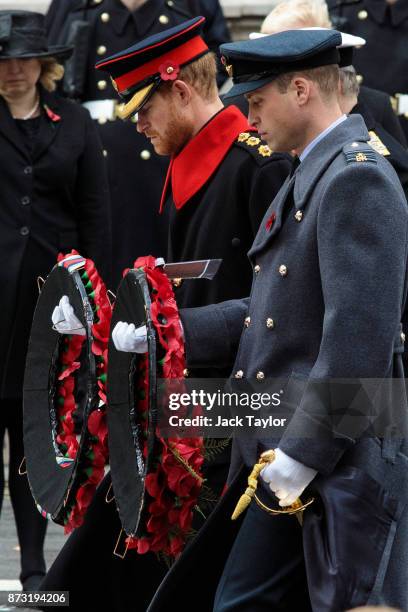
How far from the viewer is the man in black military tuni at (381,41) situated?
7.31 meters

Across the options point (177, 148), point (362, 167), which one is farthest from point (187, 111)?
point (362, 167)

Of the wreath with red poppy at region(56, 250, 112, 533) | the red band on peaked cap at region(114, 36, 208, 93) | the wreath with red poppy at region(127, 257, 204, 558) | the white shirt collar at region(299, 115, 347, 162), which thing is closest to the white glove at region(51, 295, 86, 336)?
the wreath with red poppy at region(56, 250, 112, 533)

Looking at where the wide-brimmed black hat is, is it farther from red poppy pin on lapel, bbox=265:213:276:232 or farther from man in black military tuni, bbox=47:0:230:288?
red poppy pin on lapel, bbox=265:213:276:232

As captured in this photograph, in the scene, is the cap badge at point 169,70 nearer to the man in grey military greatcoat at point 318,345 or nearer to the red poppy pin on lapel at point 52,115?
the man in grey military greatcoat at point 318,345

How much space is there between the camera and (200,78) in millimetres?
4969

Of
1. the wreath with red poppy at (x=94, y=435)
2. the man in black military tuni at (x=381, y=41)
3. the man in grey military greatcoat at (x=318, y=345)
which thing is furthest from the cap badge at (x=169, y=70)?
the man in black military tuni at (x=381, y=41)

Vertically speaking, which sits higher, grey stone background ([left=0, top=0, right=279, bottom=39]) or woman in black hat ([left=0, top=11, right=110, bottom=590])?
woman in black hat ([left=0, top=11, right=110, bottom=590])

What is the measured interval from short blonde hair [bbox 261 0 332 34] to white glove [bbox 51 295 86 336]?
5.12 ft

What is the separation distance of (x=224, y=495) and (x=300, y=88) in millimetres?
1000

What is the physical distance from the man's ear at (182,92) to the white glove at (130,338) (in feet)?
3.23

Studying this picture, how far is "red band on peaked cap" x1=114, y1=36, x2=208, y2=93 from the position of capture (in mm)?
4902

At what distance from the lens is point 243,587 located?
149 inches

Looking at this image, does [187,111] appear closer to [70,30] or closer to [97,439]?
[97,439]

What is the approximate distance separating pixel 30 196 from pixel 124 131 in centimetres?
140
